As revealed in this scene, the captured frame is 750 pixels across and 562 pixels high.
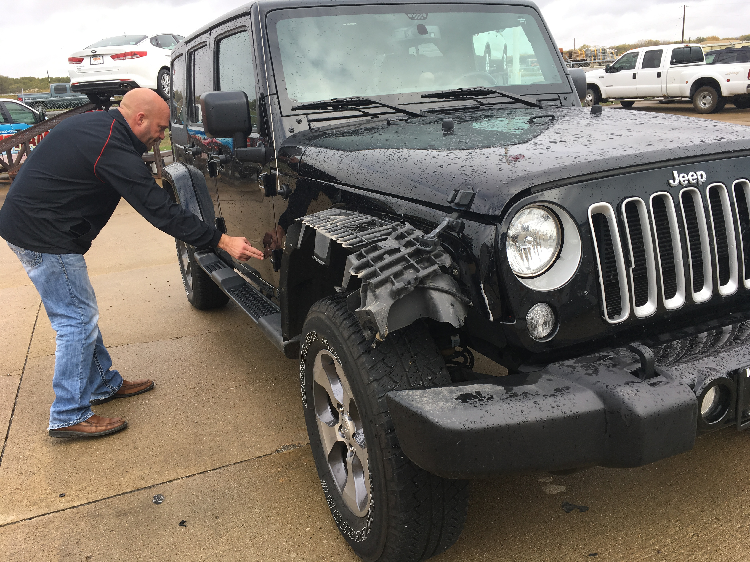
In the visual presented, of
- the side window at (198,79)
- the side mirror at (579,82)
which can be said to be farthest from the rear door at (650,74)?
the side window at (198,79)

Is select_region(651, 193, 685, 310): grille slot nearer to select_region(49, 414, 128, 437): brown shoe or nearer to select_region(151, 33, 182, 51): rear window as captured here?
select_region(49, 414, 128, 437): brown shoe

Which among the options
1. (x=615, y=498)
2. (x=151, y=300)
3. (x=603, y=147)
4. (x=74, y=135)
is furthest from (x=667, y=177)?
(x=151, y=300)

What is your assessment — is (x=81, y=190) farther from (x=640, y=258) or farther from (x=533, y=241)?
(x=640, y=258)

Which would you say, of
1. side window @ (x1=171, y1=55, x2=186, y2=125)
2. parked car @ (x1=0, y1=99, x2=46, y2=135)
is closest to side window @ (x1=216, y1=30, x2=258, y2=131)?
side window @ (x1=171, y1=55, x2=186, y2=125)

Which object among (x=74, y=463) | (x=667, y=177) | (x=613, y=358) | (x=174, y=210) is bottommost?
(x=74, y=463)

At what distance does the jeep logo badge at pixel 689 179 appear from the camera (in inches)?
84.0

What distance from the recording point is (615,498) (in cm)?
276

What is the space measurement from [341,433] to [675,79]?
1936cm

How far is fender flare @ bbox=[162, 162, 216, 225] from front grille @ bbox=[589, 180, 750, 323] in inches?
125

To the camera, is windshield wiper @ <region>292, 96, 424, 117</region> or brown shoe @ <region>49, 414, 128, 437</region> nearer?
windshield wiper @ <region>292, 96, 424, 117</region>

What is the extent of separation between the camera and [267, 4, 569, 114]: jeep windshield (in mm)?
3307

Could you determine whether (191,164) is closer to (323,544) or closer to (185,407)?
(185,407)

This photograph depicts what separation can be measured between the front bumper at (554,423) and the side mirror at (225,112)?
71.4 inches

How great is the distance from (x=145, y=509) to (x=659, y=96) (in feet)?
65.5
